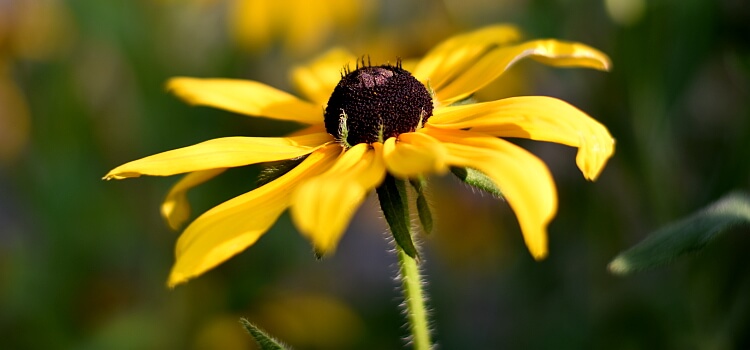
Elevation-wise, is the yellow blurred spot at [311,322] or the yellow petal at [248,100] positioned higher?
the yellow petal at [248,100]

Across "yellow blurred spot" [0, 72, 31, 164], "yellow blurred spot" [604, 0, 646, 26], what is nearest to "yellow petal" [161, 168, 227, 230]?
"yellow blurred spot" [604, 0, 646, 26]

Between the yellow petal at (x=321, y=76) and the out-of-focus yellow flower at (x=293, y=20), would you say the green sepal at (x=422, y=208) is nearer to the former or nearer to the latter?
the yellow petal at (x=321, y=76)

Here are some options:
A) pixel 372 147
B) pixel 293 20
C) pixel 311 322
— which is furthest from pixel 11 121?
pixel 372 147

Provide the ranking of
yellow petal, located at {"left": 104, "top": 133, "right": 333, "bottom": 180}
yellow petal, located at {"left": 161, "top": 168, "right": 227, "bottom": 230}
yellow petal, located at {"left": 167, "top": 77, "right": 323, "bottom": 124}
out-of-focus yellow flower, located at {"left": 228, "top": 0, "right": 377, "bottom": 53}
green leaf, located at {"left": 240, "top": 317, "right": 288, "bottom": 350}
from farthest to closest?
out-of-focus yellow flower, located at {"left": 228, "top": 0, "right": 377, "bottom": 53}
yellow petal, located at {"left": 167, "top": 77, "right": 323, "bottom": 124}
yellow petal, located at {"left": 161, "top": 168, "right": 227, "bottom": 230}
yellow petal, located at {"left": 104, "top": 133, "right": 333, "bottom": 180}
green leaf, located at {"left": 240, "top": 317, "right": 288, "bottom": 350}

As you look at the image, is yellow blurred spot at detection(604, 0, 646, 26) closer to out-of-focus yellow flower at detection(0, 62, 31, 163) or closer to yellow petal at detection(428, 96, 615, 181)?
yellow petal at detection(428, 96, 615, 181)

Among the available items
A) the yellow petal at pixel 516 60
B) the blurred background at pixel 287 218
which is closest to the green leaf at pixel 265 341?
the yellow petal at pixel 516 60

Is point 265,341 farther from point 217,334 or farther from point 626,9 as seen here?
point 217,334
